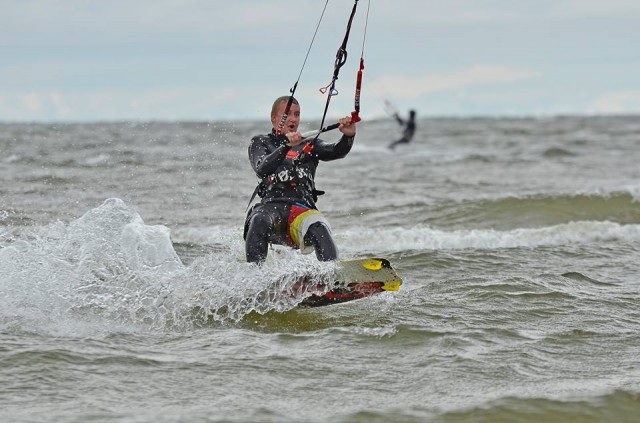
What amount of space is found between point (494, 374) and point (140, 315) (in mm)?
2927

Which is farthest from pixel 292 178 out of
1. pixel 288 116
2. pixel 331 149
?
pixel 288 116

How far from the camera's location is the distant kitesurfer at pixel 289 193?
25.9 ft

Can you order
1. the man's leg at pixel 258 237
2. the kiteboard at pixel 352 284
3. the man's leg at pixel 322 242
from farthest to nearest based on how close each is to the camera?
the man's leg at pixel 258 237 < the man's leg at pixel 322 242 < the kiteboard at pixel 352 284

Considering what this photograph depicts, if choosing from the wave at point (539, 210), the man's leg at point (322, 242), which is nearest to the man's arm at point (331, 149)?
the man's leg at point (322, 242)

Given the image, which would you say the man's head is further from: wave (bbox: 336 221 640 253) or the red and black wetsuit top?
wave (bbox: 336 221 640 253)

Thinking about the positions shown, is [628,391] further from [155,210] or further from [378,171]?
[378,171]

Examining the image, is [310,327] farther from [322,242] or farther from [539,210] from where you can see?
[539,210]

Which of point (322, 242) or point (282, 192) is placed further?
point (282, 192)

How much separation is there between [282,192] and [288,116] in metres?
0.71

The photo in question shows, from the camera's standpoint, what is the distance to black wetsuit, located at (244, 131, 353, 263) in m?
7.93

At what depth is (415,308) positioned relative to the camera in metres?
7.99

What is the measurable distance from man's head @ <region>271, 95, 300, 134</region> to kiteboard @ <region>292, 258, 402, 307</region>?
4.03 ft

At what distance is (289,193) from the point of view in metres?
8.30

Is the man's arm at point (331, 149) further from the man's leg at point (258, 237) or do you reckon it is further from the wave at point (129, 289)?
the wave at point (129, 289)
